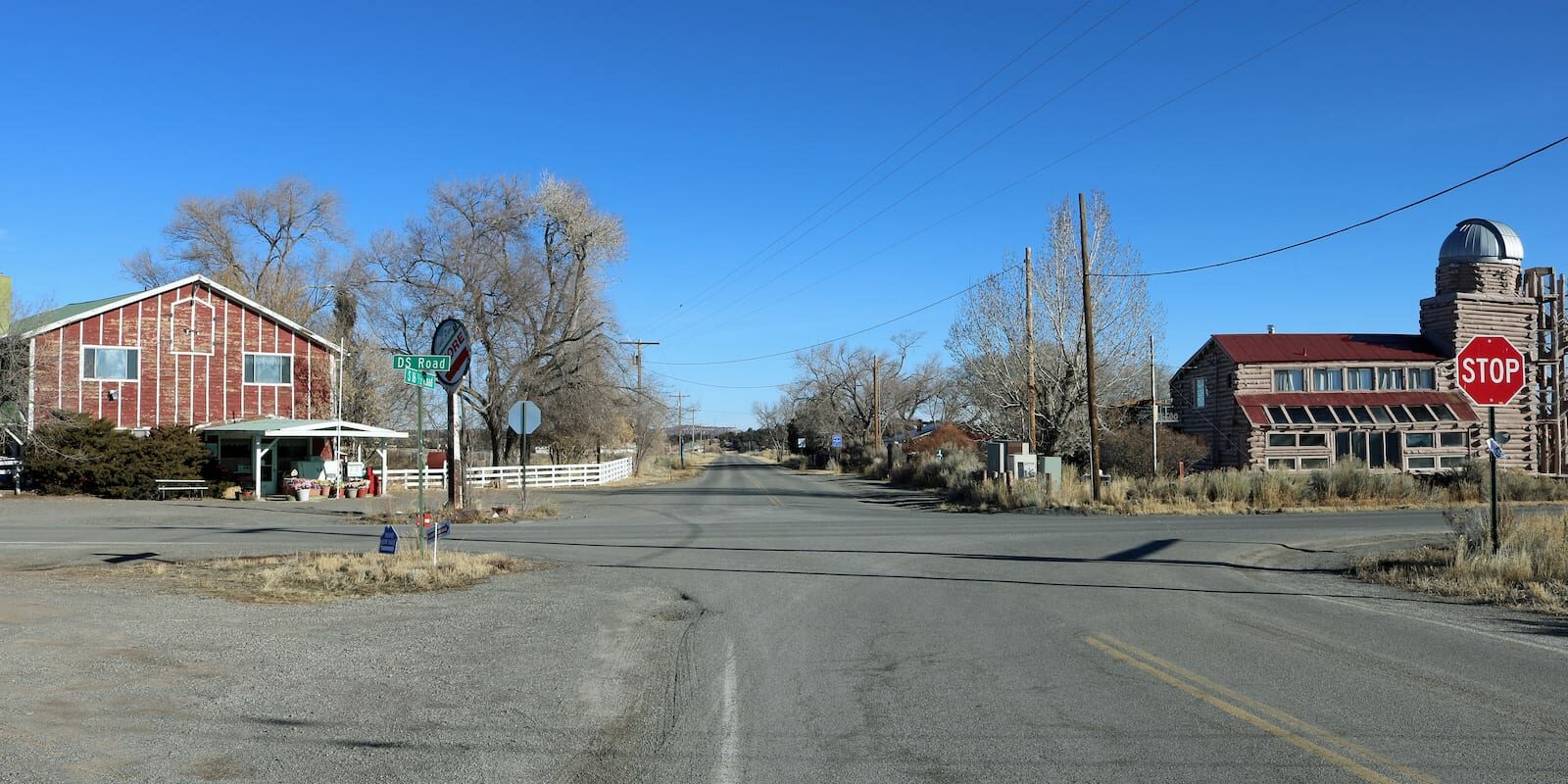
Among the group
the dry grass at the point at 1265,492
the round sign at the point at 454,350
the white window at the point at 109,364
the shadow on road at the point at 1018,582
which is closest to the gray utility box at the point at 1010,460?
the dry grass at the point at 1265,492

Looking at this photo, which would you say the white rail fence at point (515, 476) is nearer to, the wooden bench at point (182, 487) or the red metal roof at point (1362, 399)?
the wooden bench at point (182, 487)

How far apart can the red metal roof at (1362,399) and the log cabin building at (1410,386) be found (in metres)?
0.04

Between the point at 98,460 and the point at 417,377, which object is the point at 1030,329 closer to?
the point at 417,377

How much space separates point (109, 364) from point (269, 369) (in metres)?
5.13

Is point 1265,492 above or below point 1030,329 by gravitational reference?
below

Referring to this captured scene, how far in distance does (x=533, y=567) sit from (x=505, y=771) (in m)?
9.88

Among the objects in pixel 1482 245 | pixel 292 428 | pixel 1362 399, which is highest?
pixel 1482 245

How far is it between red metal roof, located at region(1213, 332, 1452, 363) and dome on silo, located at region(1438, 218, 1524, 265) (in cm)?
400

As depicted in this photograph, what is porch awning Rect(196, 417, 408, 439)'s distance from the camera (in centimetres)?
3409

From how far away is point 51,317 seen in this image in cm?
3781

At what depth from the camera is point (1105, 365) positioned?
126ft

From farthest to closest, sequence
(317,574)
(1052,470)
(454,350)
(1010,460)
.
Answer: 1. (1010,460)
2. (1052,470)
3. (454,350)
4. (317,574)

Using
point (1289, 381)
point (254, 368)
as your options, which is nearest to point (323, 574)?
point (254, 368)

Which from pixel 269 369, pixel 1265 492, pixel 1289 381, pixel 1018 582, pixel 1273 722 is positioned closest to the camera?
pixel 1273 722
